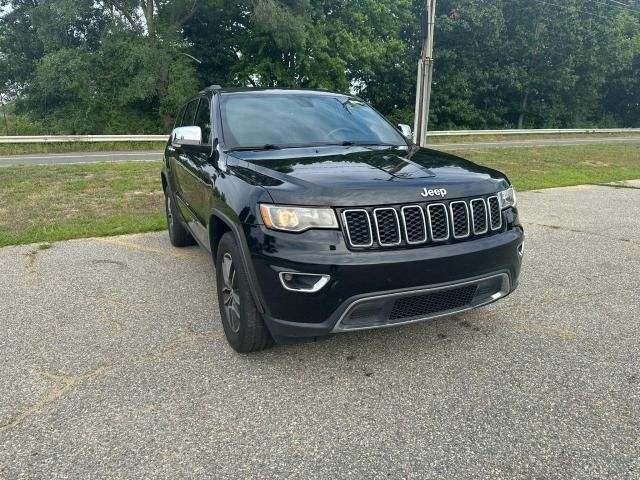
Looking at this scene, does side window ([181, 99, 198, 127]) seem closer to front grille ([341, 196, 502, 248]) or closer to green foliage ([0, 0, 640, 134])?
front grille ([341, 196, 502, 248])

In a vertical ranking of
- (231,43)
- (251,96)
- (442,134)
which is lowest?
(442,134)

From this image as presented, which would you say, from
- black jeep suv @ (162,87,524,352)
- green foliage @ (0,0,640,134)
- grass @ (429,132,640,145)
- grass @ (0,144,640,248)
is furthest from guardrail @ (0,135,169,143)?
black jeep suv @ (162,87,524,352)

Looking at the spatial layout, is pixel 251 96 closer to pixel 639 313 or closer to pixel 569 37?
pixel 639 313

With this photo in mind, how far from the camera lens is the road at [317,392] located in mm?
2219

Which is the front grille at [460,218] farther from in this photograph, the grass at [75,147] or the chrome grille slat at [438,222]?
the grass at [75,147]

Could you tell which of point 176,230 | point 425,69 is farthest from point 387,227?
point 425,69

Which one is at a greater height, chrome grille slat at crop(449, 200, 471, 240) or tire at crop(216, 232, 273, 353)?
chrome grille slat at crop(449, 200, 471, 240)

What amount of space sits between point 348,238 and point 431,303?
628mm

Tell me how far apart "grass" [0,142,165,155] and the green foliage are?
7.81ft

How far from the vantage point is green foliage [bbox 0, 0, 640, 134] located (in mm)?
20562

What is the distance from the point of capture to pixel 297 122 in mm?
3951

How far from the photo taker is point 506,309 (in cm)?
386

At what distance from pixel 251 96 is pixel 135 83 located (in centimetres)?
1840

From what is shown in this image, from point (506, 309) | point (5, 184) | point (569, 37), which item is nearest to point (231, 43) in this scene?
point (5, 184)
